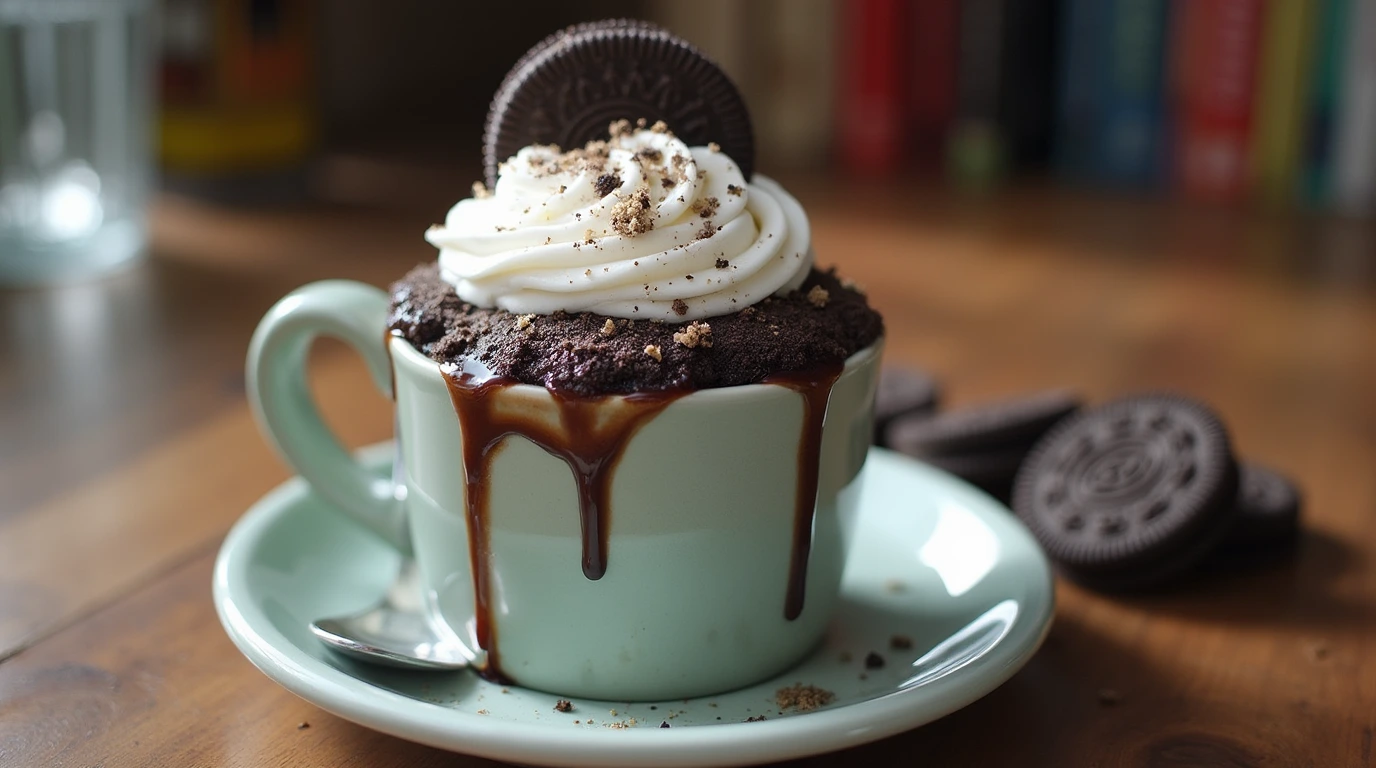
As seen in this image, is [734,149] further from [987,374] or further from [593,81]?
[987,374]

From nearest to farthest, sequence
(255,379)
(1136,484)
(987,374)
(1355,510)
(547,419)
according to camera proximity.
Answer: (547,419), (255,379), (1136,484), (1355,510), (987,374)

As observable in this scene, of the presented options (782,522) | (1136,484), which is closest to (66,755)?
(782,522)

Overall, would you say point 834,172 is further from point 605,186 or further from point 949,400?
point 605,186

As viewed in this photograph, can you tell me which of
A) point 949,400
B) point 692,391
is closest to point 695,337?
point 692,391

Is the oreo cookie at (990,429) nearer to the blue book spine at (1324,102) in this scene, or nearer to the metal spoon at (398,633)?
the metal spoon at (398,633)

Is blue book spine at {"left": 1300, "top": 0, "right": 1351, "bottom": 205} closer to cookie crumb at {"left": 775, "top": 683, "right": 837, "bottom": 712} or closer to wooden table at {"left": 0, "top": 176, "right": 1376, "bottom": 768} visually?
wooden table at {"left": 0, "top": 176, "right": 1376, "bottom": 768}

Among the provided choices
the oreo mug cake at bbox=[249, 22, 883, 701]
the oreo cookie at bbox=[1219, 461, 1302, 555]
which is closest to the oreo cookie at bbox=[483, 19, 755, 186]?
the oreo mug cake at bbox=[249, 22, 883, 701]
